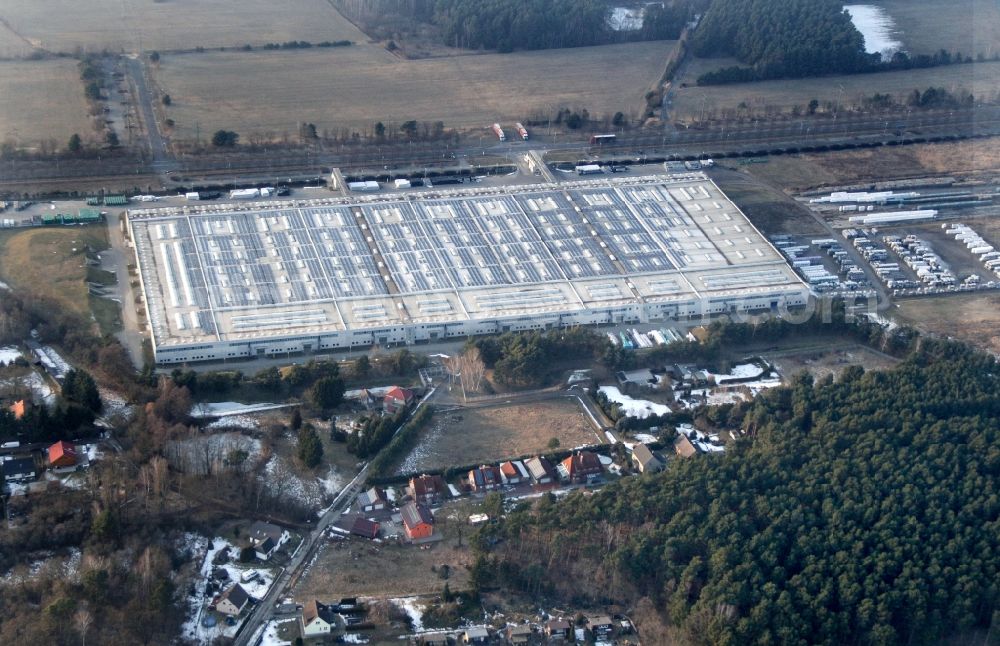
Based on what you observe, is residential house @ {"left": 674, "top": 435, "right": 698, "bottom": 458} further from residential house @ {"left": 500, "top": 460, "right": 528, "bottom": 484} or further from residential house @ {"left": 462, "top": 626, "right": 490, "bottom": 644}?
residential house @ {"left": 462, "top": 626, "right": 490, "bottom": 644}

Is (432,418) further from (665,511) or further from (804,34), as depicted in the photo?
(804,34)

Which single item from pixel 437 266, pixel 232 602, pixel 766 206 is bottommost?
pixel 232 602

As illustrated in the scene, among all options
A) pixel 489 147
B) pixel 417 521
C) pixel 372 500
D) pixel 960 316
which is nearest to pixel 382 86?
pixel 489 147

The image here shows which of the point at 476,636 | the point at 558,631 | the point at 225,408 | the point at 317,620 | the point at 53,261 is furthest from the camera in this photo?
the point at 53,261

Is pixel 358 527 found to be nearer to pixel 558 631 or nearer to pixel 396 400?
pixel 396 400

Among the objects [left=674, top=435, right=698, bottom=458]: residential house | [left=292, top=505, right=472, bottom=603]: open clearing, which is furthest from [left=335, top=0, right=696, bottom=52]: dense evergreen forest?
[left=292, top=505, right=472, bottom=603]: open clearing

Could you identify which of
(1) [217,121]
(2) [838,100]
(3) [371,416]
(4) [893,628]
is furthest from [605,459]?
(2) [838,100]

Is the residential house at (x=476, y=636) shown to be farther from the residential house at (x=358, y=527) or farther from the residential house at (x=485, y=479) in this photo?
the residential house at (x=485, y=479)
